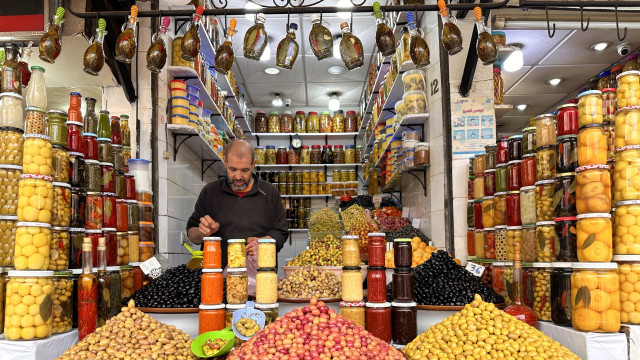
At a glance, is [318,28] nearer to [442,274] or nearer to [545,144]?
[545,144]

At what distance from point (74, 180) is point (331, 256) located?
6.34 feet

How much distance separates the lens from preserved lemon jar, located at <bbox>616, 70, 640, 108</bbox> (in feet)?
6.73

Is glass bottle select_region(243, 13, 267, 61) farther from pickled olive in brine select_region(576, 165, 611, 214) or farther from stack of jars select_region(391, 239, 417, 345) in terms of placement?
pickled olive in brine select_region(576, 165, 611, 214)

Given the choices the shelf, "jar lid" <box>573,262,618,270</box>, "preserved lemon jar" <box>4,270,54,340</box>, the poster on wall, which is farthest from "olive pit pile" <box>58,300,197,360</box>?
the shelf

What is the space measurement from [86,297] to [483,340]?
1.76 meters

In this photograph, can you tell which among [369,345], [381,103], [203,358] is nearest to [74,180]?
[203,358]

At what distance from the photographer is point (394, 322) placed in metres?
2.07

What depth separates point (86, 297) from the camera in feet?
6.99

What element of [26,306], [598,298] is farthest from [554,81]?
[26,306]

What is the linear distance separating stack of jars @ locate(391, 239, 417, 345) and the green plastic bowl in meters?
0.72

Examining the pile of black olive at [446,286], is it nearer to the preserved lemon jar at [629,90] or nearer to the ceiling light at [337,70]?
the preserved lemon jar at [629,90]

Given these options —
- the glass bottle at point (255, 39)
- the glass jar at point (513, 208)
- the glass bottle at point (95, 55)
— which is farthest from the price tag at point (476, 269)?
the glass bottle at point (95, 55)

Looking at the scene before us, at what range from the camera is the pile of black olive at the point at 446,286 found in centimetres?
232

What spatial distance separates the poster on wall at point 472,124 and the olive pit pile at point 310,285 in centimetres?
174
